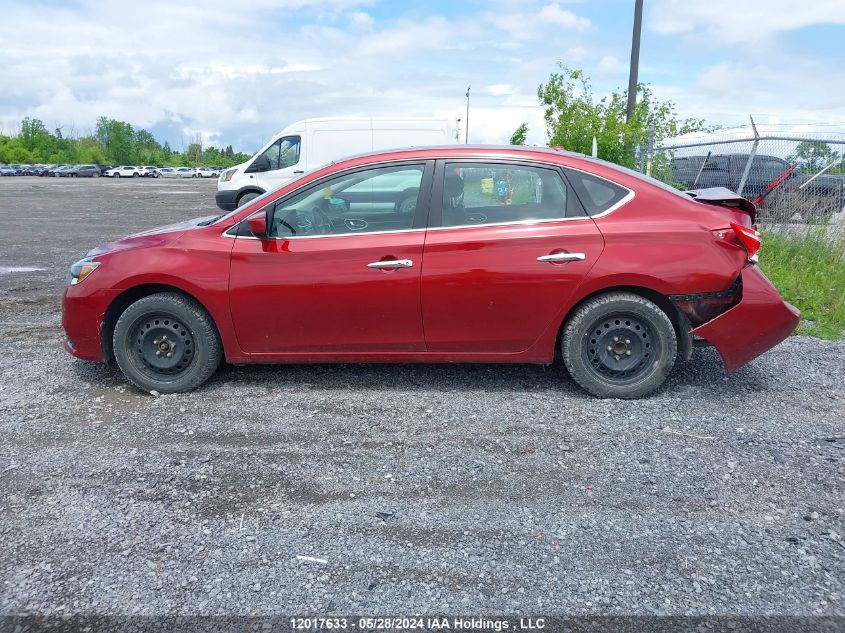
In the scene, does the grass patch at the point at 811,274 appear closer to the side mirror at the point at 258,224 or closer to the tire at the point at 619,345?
the tire at the point at 619,345

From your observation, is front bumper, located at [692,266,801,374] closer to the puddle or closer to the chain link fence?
the chain link fence

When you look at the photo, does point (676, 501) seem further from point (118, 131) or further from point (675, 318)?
point (118, 131)

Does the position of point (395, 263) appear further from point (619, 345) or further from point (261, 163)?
point (261, 163)

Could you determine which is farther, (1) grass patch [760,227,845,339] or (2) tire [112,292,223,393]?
(1) grass patch [760,227,845,339]

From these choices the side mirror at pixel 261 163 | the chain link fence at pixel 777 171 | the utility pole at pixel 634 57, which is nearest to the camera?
the chain link fence at pixel 777 171

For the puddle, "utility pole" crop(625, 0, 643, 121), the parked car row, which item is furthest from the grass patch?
the parked car row

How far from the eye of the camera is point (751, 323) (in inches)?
185

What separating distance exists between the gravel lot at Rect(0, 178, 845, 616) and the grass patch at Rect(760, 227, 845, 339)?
1499 mm

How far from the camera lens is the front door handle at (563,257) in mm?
4656

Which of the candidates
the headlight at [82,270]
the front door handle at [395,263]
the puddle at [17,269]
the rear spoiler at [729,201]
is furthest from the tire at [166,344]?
the puddle at [17,269]

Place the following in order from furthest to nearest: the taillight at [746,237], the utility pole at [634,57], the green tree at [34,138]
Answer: the green tree at [34,138]
the utility pole at [634,57]
the taillight at [746,237]

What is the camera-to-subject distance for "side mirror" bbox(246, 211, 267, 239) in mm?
4738

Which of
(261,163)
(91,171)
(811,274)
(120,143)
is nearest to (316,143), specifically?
(261,163)

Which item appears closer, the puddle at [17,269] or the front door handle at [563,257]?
the front door handle at [563,257]
